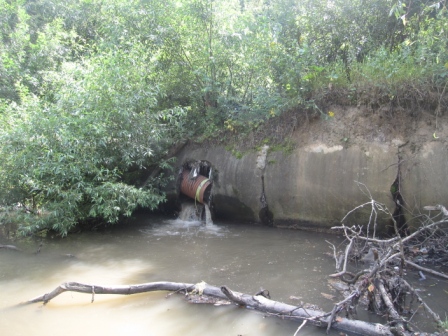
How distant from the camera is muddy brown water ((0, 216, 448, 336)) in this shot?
400 centimetres

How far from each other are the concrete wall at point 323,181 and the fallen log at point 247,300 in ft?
11.4

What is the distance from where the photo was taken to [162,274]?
5.54 meters

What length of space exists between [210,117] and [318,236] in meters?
4.05

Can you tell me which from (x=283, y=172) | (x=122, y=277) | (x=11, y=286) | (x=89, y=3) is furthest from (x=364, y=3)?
(x=89, y=3)

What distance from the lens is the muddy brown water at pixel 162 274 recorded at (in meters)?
4.00

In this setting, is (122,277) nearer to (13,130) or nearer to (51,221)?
(51,221)

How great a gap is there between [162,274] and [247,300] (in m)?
1.73

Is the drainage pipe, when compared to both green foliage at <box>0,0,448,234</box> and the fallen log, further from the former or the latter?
the fallen log

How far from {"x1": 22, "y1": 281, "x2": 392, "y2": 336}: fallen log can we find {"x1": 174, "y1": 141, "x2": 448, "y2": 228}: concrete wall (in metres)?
3.47

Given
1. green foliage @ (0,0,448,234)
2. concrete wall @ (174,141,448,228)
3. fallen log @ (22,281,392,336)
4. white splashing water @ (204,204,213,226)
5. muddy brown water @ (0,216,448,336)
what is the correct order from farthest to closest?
white splashing water @ (204,204,213,226), green foliage @ (0,0,448,234), concrete wall @ (174,141,448,228), muddy brown water @ (0,216,448,336), fallen log @ (22,281,392,336)

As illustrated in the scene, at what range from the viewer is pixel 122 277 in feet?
17.9

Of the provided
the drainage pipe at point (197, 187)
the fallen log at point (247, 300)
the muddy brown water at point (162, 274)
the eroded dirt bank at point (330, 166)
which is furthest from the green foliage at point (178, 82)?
the fallen log at point (247, 300)

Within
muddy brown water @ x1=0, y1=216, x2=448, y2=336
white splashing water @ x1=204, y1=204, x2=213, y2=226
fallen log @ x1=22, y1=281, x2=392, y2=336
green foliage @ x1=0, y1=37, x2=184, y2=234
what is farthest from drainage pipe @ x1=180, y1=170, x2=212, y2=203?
fallen log @ x1=22, y1=281, x2=392, y2=336

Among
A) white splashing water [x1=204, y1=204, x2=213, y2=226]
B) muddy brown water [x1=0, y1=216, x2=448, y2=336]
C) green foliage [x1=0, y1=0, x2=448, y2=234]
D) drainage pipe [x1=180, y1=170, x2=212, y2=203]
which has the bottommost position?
muddy brown water [x1=0, y1=216, x2=448, y2=336]
